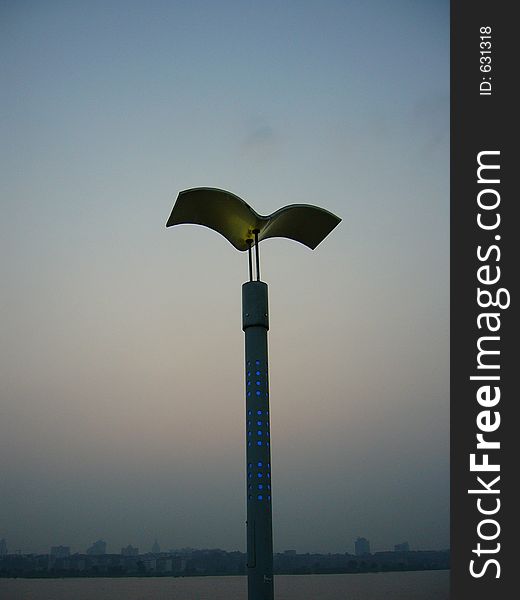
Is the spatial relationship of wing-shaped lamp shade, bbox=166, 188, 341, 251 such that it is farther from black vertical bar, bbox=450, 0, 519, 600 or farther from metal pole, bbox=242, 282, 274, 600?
black vertical bar, bbox=450, 0, 519, 600

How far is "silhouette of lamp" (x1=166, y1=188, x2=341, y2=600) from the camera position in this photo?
1078cm

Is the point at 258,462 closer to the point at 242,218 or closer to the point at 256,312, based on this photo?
the point at 256,312

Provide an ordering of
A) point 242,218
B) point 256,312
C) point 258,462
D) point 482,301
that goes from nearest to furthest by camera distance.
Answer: point 482,301 → point 258,462 → point 256,312 → point 242,218

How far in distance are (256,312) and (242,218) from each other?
1.62m

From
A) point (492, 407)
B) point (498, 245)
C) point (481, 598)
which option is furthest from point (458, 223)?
point (481, 598)

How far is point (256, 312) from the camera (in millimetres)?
11555

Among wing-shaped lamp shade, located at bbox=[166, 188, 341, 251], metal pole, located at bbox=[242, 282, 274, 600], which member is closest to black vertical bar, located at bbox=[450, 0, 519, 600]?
metal pole, located at bbox=[242, 282, 274, 600]

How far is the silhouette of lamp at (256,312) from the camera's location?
10.8 metres

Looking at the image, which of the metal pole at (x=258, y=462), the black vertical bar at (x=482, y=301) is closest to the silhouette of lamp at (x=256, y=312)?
the metal pole at (x=258, y=462)

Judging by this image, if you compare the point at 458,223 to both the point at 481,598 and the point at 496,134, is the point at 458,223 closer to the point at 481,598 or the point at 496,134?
the point at 496,134

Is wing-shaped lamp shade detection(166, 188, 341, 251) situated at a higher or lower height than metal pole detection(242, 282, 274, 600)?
higher

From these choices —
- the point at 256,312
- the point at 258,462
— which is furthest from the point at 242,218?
the point at 258,462

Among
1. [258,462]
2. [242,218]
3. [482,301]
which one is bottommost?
[258,462]

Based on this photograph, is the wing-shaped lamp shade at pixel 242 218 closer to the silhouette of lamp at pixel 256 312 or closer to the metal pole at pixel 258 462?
the silhouette of lamp at pixel 256 312
